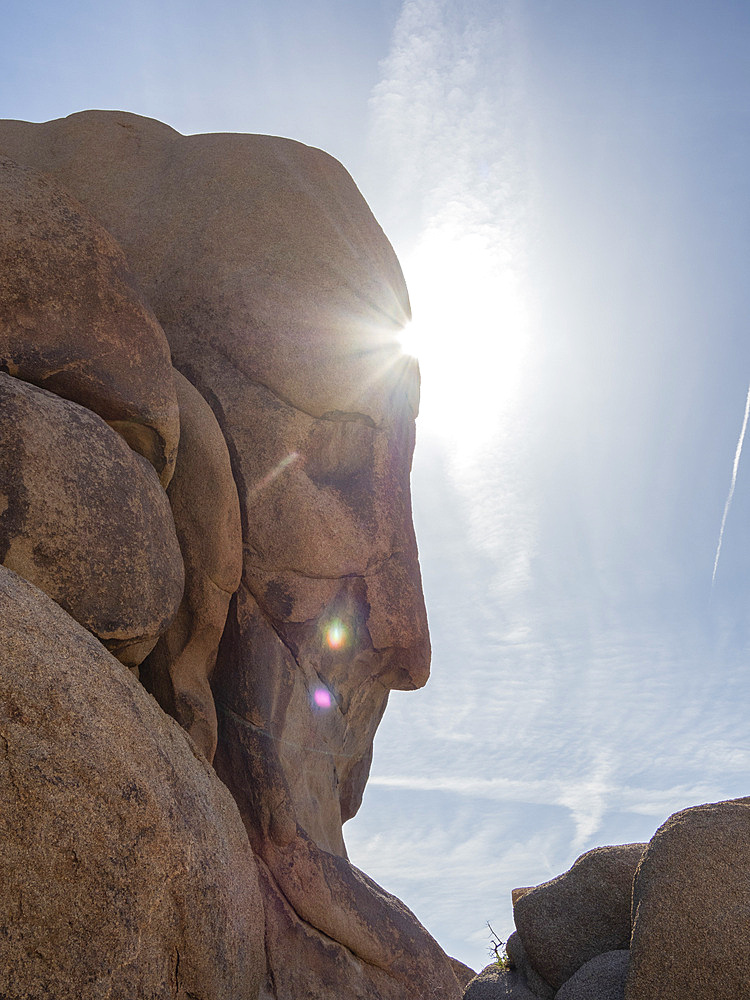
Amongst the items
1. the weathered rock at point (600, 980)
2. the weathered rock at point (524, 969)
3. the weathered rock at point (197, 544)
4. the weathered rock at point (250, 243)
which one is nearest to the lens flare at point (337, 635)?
the weathered rock at point (197, 544)

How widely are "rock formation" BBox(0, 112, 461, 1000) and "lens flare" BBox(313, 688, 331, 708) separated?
0.07ft

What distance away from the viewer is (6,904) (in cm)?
354

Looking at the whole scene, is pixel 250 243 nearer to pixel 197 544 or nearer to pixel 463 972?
pixel 197 544

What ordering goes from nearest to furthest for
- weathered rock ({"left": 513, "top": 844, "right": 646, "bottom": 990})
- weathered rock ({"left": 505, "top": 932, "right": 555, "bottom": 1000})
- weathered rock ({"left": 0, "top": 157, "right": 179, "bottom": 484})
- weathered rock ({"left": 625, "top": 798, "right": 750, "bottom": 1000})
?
weathered rock ({"left": 625, "top": 798, "right": 750, "bottom": 1000}), weathered rock ({"left": 0, "top": 157, "right": 179, "bottom": 484}), weathered rock ({"left": 513, "top": 844, "right": 646, "bottom": 990}), weathered rock ({"left": 505, "top": 932, "right": 555, "bottom": 1000})

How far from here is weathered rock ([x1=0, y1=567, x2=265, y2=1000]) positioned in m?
3.60

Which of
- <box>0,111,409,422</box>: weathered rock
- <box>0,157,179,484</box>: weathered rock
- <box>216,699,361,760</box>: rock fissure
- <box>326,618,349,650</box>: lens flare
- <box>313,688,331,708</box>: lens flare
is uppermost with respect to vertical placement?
<box>0,111,409,422</box>: weathered rock

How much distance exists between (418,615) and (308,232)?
3887mm

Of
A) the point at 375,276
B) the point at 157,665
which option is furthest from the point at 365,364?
the point at 157,665

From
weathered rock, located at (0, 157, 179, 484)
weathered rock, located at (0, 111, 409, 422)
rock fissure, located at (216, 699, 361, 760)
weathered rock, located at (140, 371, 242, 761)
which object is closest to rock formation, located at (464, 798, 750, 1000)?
rock fissure, located at (216, 699, 361, 760)

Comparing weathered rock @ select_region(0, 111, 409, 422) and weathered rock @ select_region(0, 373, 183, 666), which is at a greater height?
weathered rock @ select_region(0, 111, 409, 422)

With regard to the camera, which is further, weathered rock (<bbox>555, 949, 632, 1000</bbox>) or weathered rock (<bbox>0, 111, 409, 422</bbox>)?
weathered rock (<bbox>0, 111, 409, 422</bbox>)

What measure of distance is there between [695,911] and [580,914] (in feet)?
5.13

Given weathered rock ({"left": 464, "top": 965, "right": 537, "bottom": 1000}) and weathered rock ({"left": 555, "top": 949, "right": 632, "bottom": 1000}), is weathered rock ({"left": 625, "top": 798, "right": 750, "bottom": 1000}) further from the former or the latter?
weathered rock ({"left": 464, "top": 965, "right": 537, "bottom": 1000})

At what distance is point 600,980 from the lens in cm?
581
